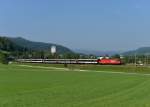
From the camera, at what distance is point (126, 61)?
16338 centimetres

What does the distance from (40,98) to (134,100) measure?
4.63 metres

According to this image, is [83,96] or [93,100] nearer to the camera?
[93,100]

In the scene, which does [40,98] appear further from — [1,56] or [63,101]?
[1,56]

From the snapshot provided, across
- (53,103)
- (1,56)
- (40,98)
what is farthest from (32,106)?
(1,56)

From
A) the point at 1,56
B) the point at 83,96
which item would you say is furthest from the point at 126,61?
the point at 83,96

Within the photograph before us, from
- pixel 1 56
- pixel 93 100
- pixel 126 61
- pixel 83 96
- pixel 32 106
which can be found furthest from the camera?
pixel 126 61

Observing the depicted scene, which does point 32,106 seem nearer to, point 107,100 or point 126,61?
point 107,100

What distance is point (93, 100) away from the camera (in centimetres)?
2203

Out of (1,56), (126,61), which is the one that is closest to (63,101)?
(1,56)

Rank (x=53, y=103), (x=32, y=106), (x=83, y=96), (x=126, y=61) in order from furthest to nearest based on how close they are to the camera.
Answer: (x=126, y=61), (x=83, y=96), (x=53, y=103), (x=32, y=106)

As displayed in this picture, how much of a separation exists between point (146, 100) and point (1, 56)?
124437 millimetres

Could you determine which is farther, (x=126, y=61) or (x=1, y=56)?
(x=126, y=61)

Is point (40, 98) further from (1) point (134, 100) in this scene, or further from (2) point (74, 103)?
(1) point (134, 100)

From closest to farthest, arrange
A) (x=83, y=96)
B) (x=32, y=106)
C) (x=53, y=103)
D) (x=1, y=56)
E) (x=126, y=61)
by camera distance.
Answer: (x=32, y=106) → (x=53, y=103) → (x=83, y=96) → (x=1, y=56) → (x=126, y=61)
